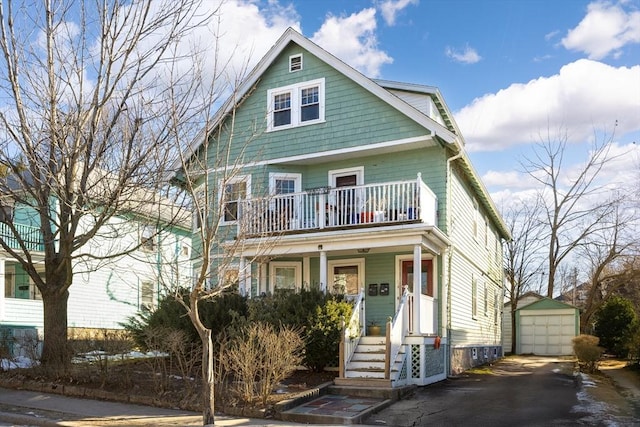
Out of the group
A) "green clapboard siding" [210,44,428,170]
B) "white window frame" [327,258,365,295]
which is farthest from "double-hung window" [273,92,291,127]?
"white window frame" [327,258,365,295]

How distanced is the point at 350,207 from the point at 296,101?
458cm

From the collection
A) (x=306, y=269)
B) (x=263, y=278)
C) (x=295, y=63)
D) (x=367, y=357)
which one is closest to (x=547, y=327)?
(x=306, y=269)

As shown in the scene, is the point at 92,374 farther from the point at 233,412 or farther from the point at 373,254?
the point at 373,254

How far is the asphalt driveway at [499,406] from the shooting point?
32.7 ft

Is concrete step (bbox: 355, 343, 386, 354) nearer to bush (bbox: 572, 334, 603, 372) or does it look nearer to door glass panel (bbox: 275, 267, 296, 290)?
A: door glass panel (bbox: 275, 267, 296, 290)

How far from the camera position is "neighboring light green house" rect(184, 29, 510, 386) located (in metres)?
14.4

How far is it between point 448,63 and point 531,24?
2.60 m

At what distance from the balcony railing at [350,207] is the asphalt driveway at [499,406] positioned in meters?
4.28

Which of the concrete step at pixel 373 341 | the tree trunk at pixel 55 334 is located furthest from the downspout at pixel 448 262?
the tree trunk at pixel 55 334

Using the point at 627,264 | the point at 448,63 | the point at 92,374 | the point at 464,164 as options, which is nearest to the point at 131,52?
the point at 92,374

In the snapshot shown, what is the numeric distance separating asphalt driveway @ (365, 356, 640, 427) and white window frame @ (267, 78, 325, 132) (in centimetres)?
864

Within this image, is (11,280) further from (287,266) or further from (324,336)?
(324,336)

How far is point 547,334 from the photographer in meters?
29.3

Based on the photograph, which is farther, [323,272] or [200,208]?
[323,272]
